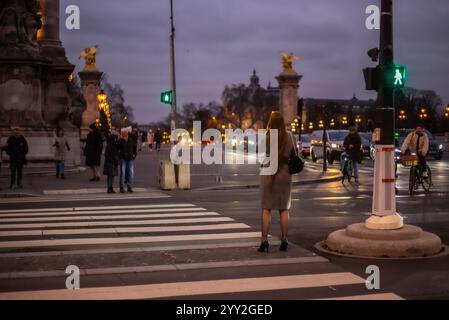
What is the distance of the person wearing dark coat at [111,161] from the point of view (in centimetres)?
1980

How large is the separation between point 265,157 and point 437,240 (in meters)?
2.62

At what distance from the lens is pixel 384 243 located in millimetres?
9203

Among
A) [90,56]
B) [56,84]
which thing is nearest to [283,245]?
[56,84]

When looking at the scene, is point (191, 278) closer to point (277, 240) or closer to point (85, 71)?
point (277, 240)

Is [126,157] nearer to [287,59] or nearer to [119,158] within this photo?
[119,158]

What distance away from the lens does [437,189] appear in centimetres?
1980

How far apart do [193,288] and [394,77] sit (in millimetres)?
4380

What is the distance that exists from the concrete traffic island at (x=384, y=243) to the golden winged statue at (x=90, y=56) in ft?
220

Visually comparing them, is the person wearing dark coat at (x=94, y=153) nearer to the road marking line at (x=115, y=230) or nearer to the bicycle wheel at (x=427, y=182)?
the bicycle wheel at (x=427, y=182)

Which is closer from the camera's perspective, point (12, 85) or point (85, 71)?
point (12, 85)

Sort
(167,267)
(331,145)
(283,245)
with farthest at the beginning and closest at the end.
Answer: (331,145) < (283,245) < (167,267)

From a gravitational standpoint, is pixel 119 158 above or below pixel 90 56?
below

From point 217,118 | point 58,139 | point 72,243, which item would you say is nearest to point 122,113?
point 217,118

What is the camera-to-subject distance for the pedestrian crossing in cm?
746
